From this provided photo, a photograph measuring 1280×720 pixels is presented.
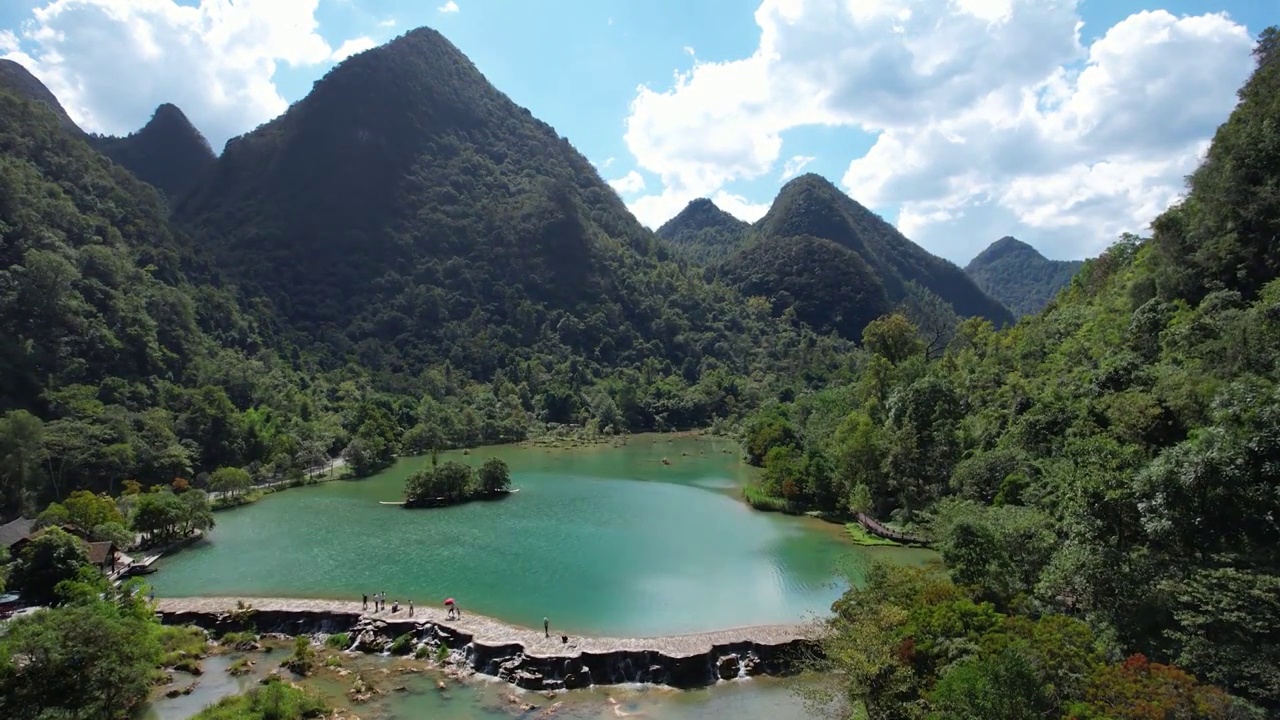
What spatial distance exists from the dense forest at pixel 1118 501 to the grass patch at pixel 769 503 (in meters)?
3.45

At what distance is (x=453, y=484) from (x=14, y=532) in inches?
1007

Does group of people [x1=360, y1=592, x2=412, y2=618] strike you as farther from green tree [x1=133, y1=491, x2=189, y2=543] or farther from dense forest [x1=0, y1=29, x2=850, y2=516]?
dense forest [x1=0, y1=29, x2=850, y2=516]

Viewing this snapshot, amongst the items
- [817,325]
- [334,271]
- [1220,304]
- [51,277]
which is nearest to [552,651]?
[1220,304]

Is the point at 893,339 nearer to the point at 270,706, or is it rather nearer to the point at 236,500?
the point at 236,500

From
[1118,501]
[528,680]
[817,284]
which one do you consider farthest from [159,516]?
[817,284]

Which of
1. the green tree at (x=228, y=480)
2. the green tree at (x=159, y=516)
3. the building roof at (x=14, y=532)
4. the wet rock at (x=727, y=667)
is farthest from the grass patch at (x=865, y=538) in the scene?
the green tree at (x=228, y=480)

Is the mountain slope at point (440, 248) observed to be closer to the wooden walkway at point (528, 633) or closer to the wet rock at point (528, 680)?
the wooden walkway at point (528, 633)

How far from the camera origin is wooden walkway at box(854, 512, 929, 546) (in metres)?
38.0

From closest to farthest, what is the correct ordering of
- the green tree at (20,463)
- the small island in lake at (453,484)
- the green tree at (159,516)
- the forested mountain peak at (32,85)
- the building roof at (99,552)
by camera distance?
the building roof at (99,552)
the green tree at (159,516)
the green tree at (20,463)
the small island in lake at (453,484)
the forested mountain peak at (32,85)

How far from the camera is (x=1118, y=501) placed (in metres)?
20.1

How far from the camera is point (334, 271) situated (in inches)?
5541

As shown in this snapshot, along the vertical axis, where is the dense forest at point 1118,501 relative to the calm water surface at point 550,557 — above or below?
above

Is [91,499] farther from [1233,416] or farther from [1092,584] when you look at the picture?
[1233,416]

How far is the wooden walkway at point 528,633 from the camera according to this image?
24969 millimetres
